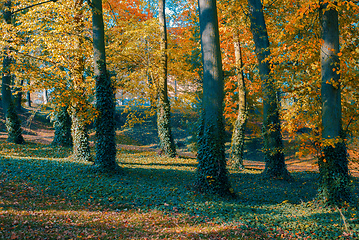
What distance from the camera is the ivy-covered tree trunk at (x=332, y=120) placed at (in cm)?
702

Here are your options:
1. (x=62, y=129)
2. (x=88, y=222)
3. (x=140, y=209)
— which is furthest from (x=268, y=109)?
(x=62, y=129)

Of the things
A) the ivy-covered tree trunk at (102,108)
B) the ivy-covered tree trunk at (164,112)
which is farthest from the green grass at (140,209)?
the ivy-covered tree trunk at (164,112)

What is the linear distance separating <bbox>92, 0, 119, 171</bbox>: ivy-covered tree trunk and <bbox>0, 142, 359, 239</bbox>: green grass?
676mm

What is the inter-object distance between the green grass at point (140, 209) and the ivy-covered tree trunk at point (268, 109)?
887 millimetres

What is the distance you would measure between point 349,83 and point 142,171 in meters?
8.06

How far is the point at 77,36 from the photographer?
1135 centimetres

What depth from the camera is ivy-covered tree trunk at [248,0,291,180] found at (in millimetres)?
10516

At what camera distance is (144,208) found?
6.95m

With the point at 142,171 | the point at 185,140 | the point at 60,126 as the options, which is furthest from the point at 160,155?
the point at 185,140

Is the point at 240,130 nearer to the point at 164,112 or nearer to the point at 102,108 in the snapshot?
the point at 164,112

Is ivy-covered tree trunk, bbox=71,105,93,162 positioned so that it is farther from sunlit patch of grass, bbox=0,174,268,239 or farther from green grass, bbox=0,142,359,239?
sunlit patch of grass, bbox=0,174,268,239

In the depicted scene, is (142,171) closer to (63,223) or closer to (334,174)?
(63,223)

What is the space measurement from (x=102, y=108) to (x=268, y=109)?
692 centimetres

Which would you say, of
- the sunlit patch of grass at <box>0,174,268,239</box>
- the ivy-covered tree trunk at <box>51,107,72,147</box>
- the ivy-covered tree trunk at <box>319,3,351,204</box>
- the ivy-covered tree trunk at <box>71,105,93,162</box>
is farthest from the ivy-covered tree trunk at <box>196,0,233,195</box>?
the ivy-covered tree trunk at <box>51,107,72,147</box>
